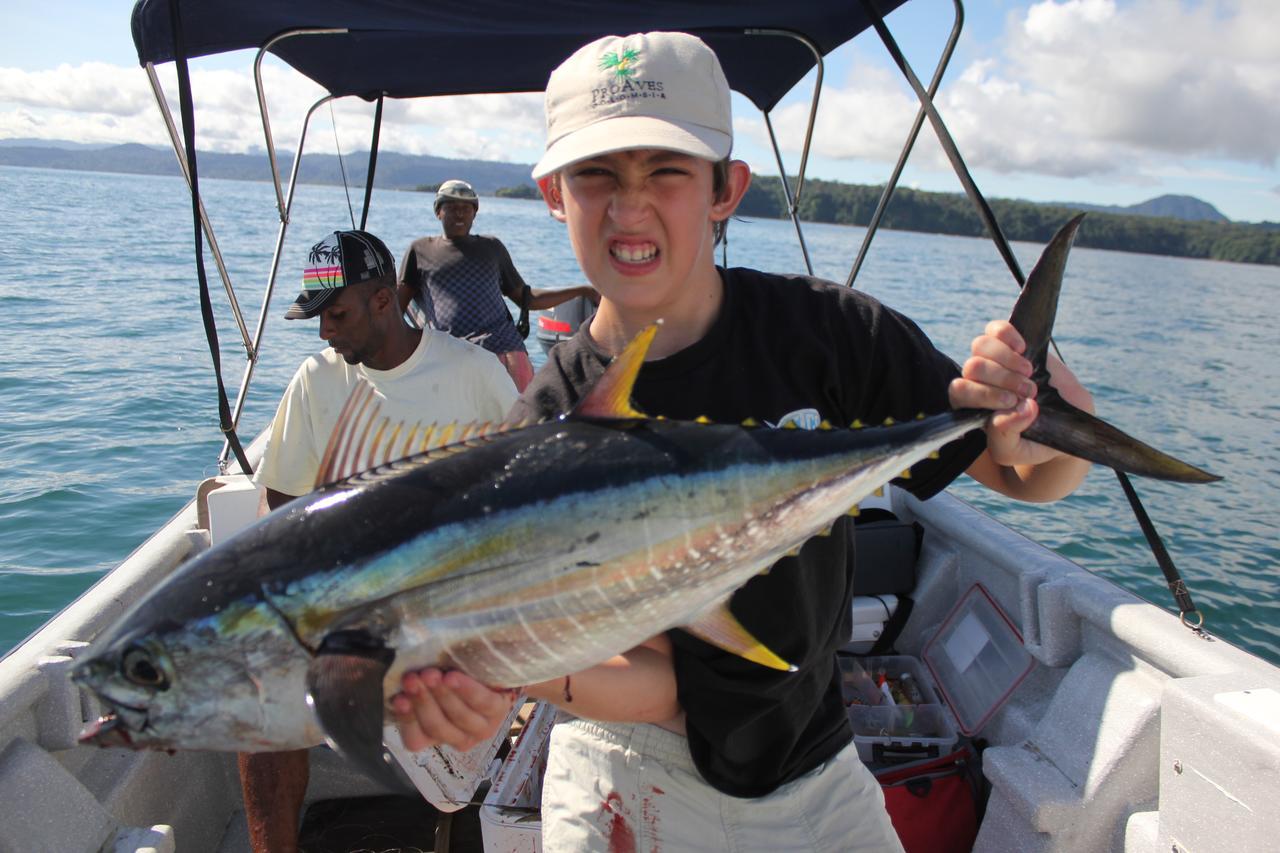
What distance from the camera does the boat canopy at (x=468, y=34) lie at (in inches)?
153

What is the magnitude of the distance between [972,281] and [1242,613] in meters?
37.0

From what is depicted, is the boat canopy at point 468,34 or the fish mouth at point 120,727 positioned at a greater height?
the boat canopy at point 468,34

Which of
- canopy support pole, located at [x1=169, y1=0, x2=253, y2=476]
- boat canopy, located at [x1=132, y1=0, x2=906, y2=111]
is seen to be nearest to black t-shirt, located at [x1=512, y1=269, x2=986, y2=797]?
canopy support pole, located at [x1=169, y1=0, x2=253, y2=476]

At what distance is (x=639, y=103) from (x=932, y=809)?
2.82m

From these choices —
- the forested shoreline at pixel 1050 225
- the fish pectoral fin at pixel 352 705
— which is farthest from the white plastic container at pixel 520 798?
the forested shoreline at pixel 1050 225

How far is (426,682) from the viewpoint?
1.46 meters

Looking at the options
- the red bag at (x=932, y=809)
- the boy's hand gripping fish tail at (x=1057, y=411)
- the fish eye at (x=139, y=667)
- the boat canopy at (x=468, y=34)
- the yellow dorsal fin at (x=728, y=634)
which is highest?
the boat canopy at (x=468, y=34)

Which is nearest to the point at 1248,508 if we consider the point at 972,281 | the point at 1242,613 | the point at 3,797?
the point at 1242,613

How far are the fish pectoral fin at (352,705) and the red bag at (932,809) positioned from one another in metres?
2.44

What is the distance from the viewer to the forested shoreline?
6134 centimetres

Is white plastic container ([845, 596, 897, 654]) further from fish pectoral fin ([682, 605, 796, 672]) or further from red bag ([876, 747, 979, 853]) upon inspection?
fish pectoral fin ([682, 605, 796, 672])

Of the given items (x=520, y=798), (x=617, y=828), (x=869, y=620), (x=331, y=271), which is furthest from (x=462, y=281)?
(x=617, y=828)

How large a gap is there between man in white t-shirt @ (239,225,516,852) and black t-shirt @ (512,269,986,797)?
79.7 inches

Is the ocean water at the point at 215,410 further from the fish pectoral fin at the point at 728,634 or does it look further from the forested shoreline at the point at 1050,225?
the forested shoreline at the point at 1050,225
